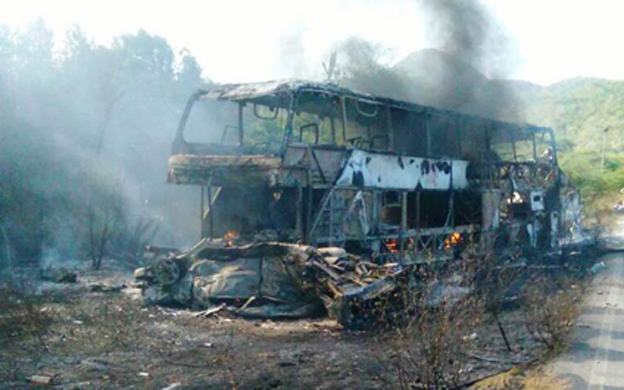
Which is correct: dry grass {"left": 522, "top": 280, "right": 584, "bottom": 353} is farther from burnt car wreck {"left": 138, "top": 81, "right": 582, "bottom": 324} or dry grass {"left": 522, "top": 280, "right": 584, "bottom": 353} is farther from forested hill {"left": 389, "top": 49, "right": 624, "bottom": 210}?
forested hill {"left": 389, "top": 49, "right": 624, "bottom": 210}

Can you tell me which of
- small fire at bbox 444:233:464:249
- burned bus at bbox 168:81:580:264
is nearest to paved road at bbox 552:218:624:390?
burned bus at bbox 168:81:580:264

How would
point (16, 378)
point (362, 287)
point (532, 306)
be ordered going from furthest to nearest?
point (362, 287), point (532, 306), point (16, 378)

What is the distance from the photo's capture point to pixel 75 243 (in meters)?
16.8

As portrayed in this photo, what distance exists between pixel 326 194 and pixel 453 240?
5.30 metres

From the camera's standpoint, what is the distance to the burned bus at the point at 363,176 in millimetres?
9734

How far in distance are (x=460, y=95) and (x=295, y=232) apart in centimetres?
1434

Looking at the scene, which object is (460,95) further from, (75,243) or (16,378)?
(16,378)

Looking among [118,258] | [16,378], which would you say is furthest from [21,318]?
[118,258]

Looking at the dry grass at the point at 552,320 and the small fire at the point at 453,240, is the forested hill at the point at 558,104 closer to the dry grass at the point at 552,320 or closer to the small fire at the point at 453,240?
the small fire at the point at 453,240

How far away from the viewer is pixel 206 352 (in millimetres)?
6734

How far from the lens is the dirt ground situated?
5.60 m

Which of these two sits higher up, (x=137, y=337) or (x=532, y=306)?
(x=532, y=306)

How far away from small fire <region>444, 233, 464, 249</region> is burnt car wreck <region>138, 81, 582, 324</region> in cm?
4

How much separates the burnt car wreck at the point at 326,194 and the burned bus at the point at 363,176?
29mm
